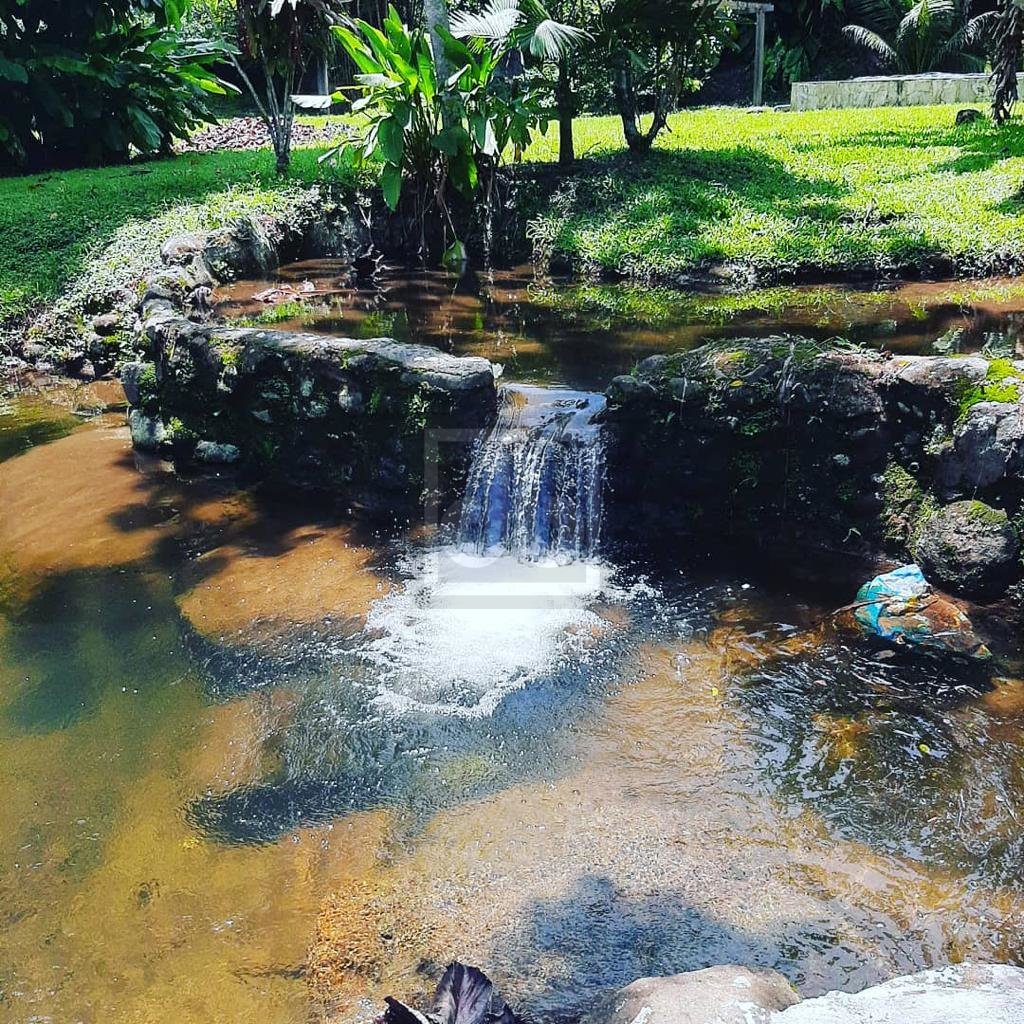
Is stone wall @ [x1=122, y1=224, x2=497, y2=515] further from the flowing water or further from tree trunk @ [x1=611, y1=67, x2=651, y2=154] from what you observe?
tree trunk @ [x1=611, y1=67, x2=651, y2=154]

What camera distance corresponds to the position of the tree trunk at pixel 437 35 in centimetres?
1253

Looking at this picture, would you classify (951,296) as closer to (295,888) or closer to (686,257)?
(686,257)

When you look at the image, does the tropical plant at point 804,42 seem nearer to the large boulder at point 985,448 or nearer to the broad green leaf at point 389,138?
the broad green leaf at point 389,138

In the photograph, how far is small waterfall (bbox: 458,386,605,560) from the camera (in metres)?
7.34

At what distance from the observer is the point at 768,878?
4.13 metres

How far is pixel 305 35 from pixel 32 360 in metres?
6.04

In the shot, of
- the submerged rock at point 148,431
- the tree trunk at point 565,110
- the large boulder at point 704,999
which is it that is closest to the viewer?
the large boulder at point 704,999

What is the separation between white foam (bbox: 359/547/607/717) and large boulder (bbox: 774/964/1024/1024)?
9.92 feet

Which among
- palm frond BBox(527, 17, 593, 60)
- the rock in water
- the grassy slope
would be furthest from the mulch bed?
the rock in water

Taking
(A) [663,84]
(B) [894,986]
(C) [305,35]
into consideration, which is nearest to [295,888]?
(B) [894,986]

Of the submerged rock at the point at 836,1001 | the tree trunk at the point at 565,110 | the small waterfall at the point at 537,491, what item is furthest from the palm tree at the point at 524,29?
the submerged rock at the point at 836,1001

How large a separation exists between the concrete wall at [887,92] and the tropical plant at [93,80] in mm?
12158

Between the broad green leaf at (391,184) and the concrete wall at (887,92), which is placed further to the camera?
the concrete wall at (887,92)

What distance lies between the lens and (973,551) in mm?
6074
